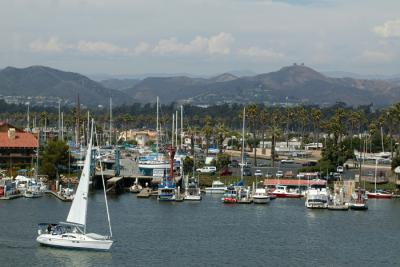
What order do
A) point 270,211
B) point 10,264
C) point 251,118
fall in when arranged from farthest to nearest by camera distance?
point 251,118 < point 270,211 < point 10,264

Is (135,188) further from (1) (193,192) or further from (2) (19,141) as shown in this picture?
(2) (19,141)

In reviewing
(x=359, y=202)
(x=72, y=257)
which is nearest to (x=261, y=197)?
(x=359, y=202)

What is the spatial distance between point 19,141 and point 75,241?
62.3m

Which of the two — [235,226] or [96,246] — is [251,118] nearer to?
[235,226]

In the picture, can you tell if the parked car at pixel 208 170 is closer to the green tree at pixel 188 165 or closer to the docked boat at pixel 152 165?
the green tree at pixel 188 165

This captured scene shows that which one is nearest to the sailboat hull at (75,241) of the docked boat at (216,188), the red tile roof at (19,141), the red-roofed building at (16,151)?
the docked boat at (216,188)

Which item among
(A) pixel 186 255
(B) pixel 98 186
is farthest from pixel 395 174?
(A) pixel 186 255

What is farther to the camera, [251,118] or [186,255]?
[251,118]

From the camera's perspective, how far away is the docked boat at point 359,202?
88.4 metres

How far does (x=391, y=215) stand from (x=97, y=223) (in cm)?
2878

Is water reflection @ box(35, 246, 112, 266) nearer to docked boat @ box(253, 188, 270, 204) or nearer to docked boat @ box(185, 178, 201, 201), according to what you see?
docked boat @ box(185, 178, 201, 201)

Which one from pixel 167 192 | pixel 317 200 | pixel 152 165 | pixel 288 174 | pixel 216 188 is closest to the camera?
pixel 317 200

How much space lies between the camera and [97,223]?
242ft

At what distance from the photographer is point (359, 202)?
294ft
